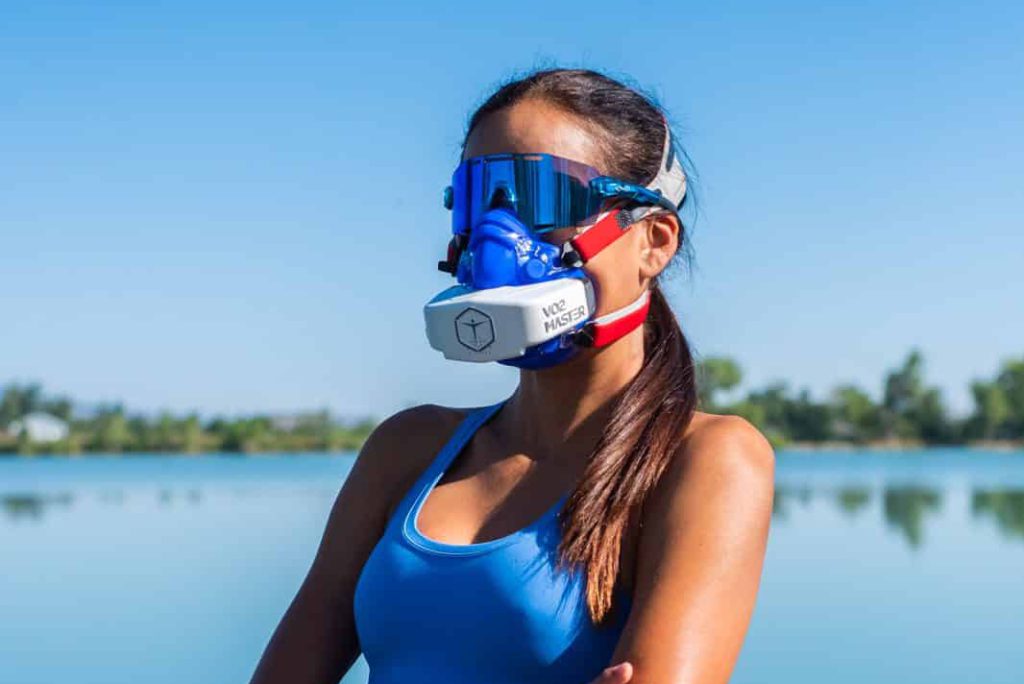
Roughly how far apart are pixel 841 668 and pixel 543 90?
1163 centimetres

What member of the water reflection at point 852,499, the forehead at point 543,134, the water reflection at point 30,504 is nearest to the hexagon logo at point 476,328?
the forehead at point 543,134

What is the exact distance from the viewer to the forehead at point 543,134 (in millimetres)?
2365

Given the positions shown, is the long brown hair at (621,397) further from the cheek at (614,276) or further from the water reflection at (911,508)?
the water reflection at (911,508)

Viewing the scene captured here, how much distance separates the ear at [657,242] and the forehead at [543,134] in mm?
158

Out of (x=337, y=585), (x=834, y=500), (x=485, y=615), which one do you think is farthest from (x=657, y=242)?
(x=834, y=500)

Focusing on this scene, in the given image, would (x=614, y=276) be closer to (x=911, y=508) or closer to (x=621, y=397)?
(x=621, y=397)

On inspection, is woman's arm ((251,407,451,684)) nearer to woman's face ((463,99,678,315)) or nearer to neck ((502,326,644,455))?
neck ((502,326,644,455))

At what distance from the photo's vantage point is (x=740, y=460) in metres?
2.16

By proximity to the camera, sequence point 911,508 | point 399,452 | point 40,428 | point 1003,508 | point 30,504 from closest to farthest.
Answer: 1. point 399,452
2. point 1003,508
3. point 911,508
4. point 30,504
5. point 40,428

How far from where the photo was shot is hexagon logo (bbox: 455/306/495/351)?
227 cm

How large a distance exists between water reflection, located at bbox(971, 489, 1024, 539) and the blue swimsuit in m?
24.6

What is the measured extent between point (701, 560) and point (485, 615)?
363 mm

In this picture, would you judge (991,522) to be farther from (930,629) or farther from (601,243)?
(601,243)

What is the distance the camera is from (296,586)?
13.6m
